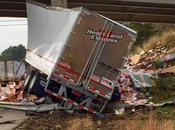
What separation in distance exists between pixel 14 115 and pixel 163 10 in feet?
48.6

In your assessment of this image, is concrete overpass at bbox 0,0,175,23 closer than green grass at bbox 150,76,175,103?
No

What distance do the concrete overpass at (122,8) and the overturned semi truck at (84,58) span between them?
5.86 m

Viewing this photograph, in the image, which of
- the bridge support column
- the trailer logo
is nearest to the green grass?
the trailer logo

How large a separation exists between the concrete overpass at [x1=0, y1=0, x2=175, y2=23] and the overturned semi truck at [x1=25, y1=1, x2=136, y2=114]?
586 cm

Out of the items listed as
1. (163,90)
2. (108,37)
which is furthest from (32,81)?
(163,90)

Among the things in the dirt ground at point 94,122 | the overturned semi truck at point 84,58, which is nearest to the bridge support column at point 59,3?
the overturned semi truck at point 84,58

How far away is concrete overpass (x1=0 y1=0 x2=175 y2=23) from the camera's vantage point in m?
27.1

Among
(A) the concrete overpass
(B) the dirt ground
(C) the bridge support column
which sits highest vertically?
(A) the concrete overpass

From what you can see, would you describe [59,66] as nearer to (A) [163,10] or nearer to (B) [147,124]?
(B) [147,124]

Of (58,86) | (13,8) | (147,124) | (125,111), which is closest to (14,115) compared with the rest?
(58,86)

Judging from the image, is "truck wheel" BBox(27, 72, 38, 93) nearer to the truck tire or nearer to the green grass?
the truck tire

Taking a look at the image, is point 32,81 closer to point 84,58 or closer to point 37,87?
point 37,87

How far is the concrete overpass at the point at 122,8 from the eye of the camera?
2712 cm

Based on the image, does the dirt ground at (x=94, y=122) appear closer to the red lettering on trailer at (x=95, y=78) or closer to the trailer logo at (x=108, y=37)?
the red lettering on trailer at (x=95, y=78)
